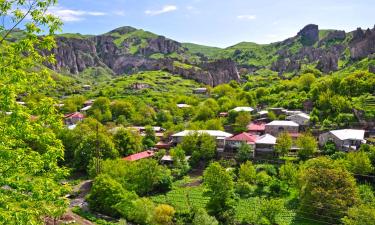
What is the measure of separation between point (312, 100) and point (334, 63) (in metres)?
70.8

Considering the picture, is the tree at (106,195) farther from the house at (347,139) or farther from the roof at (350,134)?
the roof at (350,134)

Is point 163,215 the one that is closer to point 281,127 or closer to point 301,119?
point 281,127

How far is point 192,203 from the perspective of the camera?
5106 cm

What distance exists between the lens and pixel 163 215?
4484 cm

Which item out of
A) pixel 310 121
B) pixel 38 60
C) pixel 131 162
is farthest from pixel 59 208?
pixel 310 121

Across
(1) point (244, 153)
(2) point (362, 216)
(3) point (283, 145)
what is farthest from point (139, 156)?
(2) point (362, 216)

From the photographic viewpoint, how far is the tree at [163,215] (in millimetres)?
44688

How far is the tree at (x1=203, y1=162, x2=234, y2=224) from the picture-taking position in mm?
46844

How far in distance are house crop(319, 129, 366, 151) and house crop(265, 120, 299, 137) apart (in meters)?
11.4

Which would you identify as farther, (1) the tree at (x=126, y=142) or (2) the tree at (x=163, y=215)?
(1) the tree at (x=126, y=142)

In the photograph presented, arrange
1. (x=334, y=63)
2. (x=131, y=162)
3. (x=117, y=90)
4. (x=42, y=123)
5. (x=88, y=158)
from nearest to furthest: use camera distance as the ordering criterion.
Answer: (x=42, y=123) < (x=131, y=162) < (x=88, y=158) < (x=117, y=90) < (x=334, y=63)

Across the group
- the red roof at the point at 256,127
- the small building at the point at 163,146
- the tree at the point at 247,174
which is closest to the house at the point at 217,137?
the small building at the point at 163,146

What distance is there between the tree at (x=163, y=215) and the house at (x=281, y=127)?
1565 inches

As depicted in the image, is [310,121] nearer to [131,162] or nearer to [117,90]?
Result: [131,162]
